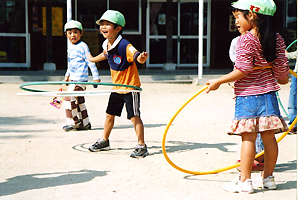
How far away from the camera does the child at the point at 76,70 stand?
7.16 meters

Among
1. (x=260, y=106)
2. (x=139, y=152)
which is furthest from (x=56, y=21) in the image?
(x=260, y=106)

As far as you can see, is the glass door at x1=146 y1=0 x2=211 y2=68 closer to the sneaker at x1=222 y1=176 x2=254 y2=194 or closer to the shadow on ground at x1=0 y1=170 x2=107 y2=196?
the shadow on ground at x1=0 y1=170 x2=107 y2=196

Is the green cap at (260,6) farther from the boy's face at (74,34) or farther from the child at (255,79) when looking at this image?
the boy's face at (74,34)

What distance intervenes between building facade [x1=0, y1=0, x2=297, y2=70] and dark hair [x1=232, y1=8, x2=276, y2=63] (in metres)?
14.3

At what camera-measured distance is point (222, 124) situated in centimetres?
784

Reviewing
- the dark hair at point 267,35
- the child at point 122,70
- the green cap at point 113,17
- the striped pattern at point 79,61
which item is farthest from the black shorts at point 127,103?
the dark hair at point 267,35

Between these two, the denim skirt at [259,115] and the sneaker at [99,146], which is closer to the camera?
the denim skirt at [259,115]

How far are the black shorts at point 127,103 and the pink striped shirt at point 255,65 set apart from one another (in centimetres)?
172

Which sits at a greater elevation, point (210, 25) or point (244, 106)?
point (210, 25)

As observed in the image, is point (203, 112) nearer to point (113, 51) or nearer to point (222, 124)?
point (222, 124)

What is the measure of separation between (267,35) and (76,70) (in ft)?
12.7

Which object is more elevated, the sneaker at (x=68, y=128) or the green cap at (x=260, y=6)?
the green cap at (x=260, y=6)

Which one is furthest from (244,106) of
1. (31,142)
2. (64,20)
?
(64,20)

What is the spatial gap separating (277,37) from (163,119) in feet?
14.5
